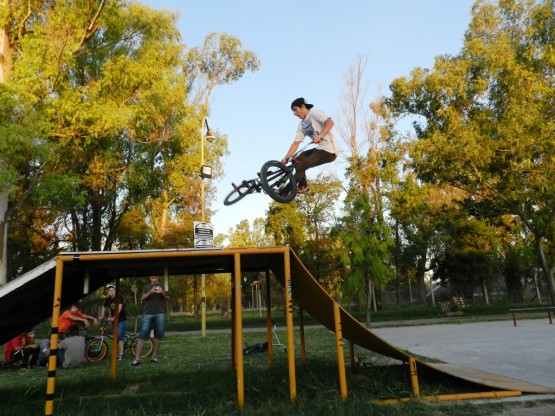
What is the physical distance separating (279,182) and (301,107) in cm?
130

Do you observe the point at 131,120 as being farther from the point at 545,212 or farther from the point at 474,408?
the point at 545,212

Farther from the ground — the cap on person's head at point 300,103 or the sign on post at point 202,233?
the cap on person's head at point 300,103

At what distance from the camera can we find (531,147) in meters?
19.6

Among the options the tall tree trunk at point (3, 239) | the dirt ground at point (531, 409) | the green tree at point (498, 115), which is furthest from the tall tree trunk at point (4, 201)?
the green tree at point (498, 115)

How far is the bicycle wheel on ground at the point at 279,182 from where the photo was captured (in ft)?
23.3

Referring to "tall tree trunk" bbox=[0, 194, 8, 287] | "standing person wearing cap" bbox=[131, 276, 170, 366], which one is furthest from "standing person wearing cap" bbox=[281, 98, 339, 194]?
"tall tree trunk" bbox=[0, 194, 8, 287]

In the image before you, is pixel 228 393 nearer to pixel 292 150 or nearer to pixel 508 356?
pixel 292 150

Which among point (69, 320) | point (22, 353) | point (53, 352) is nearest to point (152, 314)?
point (69, 320)

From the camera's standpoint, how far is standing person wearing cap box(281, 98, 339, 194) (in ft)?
21.3

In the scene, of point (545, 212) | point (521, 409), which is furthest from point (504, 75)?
point (521, 409)

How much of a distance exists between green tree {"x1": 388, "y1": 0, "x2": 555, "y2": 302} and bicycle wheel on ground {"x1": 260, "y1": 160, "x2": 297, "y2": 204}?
1605 centimetres

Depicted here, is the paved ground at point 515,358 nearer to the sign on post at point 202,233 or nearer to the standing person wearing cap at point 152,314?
the standing person wearing cap at point 152,314

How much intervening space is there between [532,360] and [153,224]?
23.8 metres

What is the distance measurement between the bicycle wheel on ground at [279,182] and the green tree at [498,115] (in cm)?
1605
